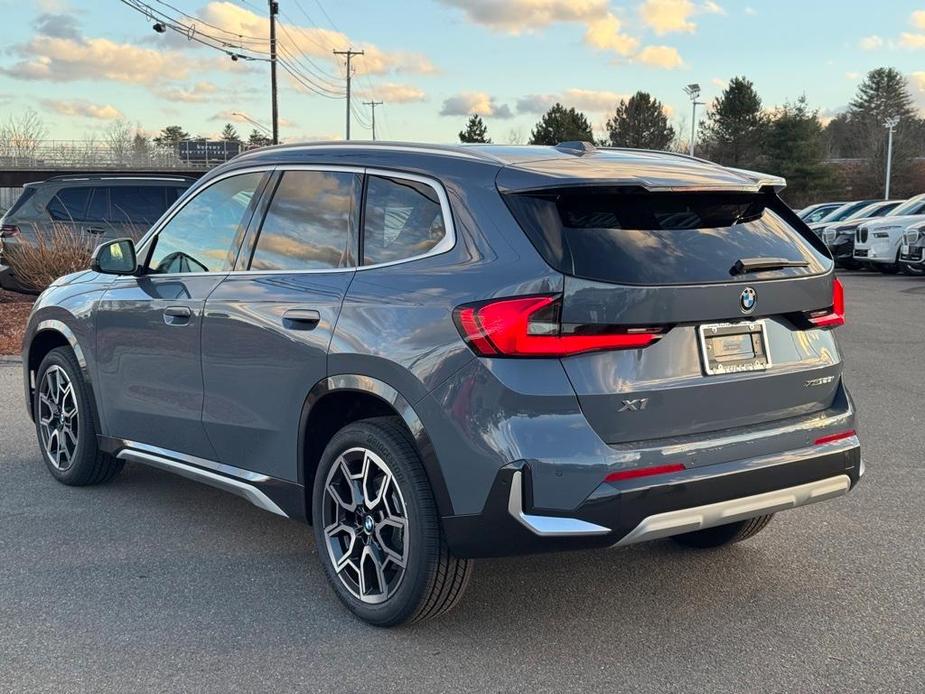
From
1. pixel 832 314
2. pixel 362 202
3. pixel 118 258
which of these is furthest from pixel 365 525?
pixel 118 258

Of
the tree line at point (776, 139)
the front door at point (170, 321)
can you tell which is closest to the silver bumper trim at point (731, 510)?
the front door at point (170, 321)

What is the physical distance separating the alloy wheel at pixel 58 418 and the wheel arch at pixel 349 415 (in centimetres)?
212

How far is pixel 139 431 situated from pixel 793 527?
10.9ft

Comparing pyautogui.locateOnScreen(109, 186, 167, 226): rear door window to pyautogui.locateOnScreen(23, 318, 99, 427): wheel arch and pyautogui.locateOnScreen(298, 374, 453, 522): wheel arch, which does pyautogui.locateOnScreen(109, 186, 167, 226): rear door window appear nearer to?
pyautogui.locateOnScreen(23, 318, 99, 427): wheel arch

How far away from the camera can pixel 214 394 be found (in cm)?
450

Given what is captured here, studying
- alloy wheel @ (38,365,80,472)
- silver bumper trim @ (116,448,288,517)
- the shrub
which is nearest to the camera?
silver bumper trim @ (116,448,288,517)

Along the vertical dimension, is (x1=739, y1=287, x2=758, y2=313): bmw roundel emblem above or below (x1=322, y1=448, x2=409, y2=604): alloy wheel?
above

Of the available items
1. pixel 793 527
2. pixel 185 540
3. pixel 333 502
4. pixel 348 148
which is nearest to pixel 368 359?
pixel 333 502

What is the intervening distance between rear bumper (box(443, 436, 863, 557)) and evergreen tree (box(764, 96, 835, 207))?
69.7 metres

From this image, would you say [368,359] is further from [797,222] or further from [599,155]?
[797,222]

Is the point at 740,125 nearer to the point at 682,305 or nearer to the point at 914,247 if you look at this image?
the point at 914,247

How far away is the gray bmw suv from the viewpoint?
3.28 m

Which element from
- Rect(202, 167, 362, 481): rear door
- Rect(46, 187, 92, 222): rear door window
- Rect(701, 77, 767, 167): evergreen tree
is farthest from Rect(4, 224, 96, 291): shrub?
Rect(701, 77, 767, 167): evergreen tree

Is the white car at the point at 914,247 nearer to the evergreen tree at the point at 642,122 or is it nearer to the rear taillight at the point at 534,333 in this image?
the rear taillight at the point at 534,333
